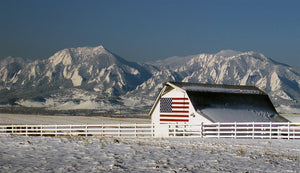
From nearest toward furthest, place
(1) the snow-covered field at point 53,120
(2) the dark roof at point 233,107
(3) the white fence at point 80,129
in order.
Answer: (3) the white fence at point 80,129
(2) the dark roof at point 233,107
(1) the snow-covered field at point 53,120

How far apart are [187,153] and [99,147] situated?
491cm

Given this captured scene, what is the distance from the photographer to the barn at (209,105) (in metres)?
42.2

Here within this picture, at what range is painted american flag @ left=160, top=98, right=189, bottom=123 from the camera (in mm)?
42375

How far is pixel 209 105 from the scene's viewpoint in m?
43.1

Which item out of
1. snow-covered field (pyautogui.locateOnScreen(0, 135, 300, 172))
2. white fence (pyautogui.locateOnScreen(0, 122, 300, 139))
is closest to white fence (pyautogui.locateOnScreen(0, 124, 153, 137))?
white fence (pyautogui.locateOnScreen(0, 122, 300, 139))

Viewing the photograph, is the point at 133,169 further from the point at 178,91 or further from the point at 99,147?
the point at 178,91

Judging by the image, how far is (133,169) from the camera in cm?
1858

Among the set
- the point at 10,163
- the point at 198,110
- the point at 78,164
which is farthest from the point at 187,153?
the point at 198,110

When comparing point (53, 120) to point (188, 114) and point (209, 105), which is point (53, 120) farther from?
point (188, 114)

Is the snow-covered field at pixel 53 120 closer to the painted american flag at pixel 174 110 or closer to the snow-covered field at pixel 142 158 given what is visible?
the painted american flag at pixel 174 110

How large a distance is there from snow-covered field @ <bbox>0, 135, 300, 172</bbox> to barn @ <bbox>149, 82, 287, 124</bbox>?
1420 cm

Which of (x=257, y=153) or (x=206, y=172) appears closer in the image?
(x=206, y=172)

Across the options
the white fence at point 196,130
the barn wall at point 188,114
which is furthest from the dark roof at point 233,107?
the white fence at point 196,130

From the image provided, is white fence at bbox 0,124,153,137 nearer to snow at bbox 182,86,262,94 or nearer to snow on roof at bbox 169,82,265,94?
snow on roof at bbox 169,82,265,94
